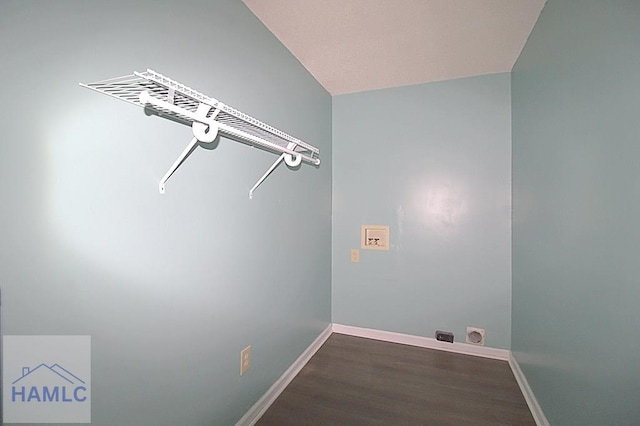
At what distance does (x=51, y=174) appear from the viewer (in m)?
0.66

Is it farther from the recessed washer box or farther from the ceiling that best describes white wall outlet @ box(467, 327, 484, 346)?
the ceiling

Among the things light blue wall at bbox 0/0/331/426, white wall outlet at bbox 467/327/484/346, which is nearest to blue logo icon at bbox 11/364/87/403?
light blue wall at bbox 0/0/331/426

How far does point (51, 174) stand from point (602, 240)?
1.73m

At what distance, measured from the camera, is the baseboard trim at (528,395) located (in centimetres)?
136

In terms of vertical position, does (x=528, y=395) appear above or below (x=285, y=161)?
below

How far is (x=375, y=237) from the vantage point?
238 centimetres

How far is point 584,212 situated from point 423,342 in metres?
1.67

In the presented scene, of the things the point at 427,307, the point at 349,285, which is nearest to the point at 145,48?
the point at 349,285

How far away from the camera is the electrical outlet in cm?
132

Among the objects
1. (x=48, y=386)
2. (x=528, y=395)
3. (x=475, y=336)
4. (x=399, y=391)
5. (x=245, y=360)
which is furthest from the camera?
(x=475, y=336)

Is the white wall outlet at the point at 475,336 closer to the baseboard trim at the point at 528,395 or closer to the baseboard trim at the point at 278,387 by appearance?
the baseboard trim at the point at 528,395

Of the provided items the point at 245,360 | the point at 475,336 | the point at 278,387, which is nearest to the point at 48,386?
the point at 245,360

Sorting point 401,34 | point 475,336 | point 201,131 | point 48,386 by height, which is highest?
point 401,34

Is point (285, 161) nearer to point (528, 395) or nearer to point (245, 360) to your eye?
point (245, 360)
